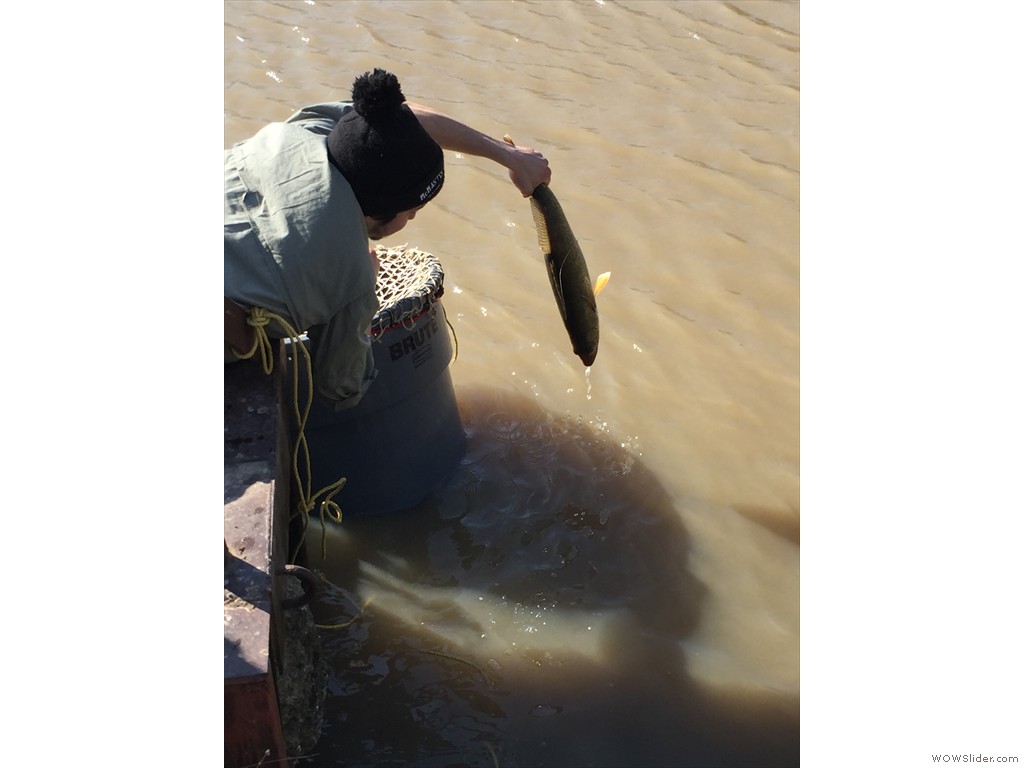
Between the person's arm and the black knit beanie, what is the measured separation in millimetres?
500

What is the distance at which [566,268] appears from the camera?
162 inches

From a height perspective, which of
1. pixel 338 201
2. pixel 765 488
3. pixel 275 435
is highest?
pixel 338 201

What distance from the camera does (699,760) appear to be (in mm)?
3639

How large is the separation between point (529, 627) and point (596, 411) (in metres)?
1.27

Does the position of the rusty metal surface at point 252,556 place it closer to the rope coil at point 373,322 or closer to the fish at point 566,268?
the rope coil at point 373,322

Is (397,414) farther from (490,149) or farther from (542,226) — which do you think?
(490,149)

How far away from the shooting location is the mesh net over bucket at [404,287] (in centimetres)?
397

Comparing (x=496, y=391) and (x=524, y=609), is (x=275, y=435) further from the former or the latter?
(x=496, y=391)

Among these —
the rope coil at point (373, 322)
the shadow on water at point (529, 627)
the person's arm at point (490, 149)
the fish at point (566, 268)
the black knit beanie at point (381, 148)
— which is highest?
the black knit beanie at point (381, 148)

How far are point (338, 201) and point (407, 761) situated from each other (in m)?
1.76

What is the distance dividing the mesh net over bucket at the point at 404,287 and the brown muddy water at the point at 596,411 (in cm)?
85

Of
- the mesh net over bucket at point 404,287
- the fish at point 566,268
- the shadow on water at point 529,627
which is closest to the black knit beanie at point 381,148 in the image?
the mesh net over bucket at point 404,287

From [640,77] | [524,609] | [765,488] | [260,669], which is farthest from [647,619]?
[640,77]

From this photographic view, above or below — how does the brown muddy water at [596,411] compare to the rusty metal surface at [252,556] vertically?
below
